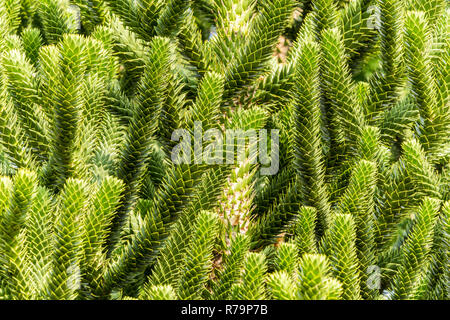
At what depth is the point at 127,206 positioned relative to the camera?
1.41 metres

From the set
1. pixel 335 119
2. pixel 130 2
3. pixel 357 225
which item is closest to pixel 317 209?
pixel 357 225

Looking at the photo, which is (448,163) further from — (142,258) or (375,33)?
(142,258)

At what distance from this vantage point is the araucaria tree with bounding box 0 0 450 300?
122cm

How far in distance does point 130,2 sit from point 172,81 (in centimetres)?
29

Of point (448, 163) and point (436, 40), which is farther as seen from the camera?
point (448, 163)

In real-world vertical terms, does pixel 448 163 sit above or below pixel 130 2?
below

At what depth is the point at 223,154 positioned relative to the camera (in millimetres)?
1328

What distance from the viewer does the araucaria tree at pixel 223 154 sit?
1.22m
